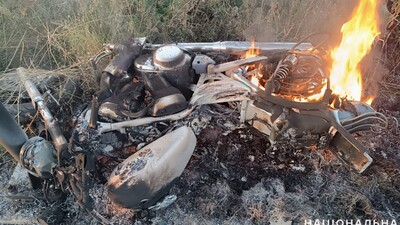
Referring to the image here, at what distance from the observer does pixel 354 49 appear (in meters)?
3.69

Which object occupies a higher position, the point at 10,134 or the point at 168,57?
the point at 168,57

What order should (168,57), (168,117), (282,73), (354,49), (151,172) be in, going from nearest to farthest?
(151,172), (282,73), (168,117), (168,57), (354,49)

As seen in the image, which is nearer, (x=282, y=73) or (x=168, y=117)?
(x=282, y=73)

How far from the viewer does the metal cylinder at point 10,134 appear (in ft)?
10.1

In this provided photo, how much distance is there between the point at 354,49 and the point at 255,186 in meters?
1.69

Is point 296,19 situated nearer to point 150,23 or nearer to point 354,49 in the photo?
point 354,49

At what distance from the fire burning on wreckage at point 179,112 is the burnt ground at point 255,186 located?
0.19 meters

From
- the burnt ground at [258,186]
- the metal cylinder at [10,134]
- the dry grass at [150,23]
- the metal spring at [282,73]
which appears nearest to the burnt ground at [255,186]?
the burnt ground at [258,186]

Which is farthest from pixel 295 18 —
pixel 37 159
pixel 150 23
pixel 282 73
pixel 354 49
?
pixel 37 159

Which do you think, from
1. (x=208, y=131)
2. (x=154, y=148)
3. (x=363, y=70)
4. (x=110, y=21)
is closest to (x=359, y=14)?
(x=363, y=70)

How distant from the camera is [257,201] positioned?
321cm

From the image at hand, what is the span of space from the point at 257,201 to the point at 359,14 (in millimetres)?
2124

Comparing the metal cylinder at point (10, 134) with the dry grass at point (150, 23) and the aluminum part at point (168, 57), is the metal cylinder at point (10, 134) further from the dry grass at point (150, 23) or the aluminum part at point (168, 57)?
the dry grass at point (150, 23)

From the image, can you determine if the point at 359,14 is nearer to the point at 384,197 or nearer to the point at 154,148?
the point at 384,197
